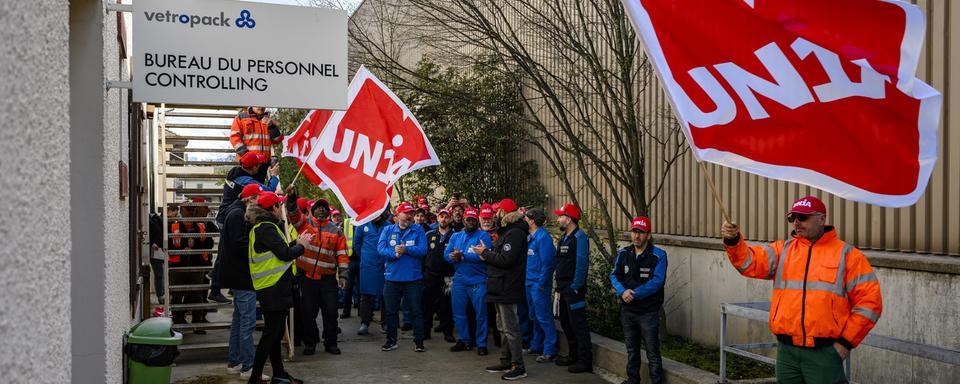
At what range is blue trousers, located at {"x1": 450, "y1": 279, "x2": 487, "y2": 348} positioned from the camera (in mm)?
11539

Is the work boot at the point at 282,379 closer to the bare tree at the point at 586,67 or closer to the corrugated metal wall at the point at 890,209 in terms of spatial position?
the bare tree at the point at 586,67

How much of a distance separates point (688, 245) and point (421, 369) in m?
4.01

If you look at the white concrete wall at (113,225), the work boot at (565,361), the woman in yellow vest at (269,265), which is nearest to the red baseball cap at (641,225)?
the work boot at (565,361)

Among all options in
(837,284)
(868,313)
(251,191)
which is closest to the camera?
(868,313)

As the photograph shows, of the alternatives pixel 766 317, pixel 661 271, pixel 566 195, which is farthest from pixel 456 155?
pixel 766 317

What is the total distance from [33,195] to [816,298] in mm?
5303

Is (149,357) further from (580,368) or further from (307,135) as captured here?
(307,135)

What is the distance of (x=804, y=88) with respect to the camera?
17.1 ft

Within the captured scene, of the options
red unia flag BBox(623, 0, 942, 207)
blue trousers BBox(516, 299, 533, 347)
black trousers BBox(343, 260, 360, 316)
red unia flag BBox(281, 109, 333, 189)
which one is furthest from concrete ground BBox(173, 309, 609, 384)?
red unia flag BBox(623, 0, 942, 207)

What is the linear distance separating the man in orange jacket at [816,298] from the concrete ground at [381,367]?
13.5 ft

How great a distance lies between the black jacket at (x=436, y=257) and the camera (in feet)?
42.4

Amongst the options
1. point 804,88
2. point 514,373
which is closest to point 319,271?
point 514,373

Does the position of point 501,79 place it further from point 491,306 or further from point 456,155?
point 491,306

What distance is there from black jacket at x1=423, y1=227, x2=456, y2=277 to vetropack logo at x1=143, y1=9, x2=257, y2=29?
7208mm
